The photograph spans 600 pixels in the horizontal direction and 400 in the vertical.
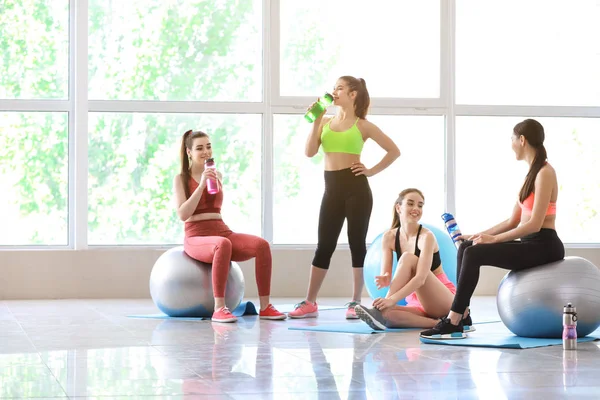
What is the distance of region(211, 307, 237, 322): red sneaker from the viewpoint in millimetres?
5055

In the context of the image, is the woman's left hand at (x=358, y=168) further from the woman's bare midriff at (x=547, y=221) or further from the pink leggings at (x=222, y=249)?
the woman's bare midriff at (x=547, y=221)

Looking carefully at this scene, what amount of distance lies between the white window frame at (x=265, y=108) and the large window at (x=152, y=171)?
0.26 feet

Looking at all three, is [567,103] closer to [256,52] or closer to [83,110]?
[256,52]

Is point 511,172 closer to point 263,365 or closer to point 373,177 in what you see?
point 373,177

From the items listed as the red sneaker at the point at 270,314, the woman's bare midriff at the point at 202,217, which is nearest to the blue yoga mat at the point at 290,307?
the red sneaker at the point at 270,314

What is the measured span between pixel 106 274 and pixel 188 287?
7.21 feet

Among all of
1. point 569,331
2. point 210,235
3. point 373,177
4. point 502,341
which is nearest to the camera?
point 569,331

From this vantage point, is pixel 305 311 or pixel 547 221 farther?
pixel 305 311

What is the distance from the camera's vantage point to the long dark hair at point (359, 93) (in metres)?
5.63

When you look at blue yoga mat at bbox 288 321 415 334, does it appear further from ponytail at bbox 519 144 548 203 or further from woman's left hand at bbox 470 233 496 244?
ponytail at bbox 519 144 548 203

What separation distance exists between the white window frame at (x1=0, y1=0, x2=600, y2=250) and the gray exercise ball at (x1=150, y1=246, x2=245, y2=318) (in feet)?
6.79

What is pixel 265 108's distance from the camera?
24.8 ft

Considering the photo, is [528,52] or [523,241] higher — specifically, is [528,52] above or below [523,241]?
above

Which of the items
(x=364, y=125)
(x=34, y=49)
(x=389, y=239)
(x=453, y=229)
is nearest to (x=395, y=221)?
(x=389, y=239)
